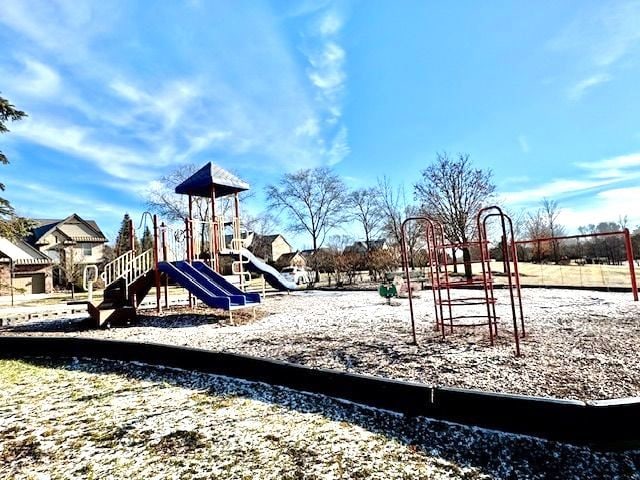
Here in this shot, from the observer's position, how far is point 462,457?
2.13 meters

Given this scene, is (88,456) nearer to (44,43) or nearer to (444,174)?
(44,43)

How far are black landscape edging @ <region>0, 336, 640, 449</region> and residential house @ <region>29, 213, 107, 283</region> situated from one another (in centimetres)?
3190

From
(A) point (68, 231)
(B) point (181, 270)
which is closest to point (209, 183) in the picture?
(B) point (181, 270)

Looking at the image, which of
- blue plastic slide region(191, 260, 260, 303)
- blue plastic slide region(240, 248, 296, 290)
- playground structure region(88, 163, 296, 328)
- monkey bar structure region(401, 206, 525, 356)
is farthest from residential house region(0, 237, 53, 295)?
monkey bar structure region(401, 206, 525, 356)

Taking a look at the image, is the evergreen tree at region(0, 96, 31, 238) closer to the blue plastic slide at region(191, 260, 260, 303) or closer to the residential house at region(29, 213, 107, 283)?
the blue plastic slide at region(191, 260, 260, 303)

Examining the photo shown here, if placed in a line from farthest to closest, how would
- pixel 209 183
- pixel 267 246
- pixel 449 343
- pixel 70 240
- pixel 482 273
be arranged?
1. pixel 267 246
2. pixel 70 240
3. pixel 209 183
4. pixel 482 273
5. pixel 449 343

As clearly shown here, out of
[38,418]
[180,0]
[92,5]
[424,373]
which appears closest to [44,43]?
[92,5]

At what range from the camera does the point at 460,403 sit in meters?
2.53

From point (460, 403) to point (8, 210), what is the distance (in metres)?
11.4

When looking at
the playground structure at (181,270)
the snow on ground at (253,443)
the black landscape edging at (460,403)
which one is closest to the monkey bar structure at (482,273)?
the black landscape edging at (460,403)

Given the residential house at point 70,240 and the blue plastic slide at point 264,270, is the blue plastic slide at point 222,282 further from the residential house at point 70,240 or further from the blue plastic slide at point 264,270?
the residential house at point 70,240

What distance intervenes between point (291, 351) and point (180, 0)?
617 cm

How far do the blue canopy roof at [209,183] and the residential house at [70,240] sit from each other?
24.7 m

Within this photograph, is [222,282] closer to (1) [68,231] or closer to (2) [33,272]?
(2) [33,272]
